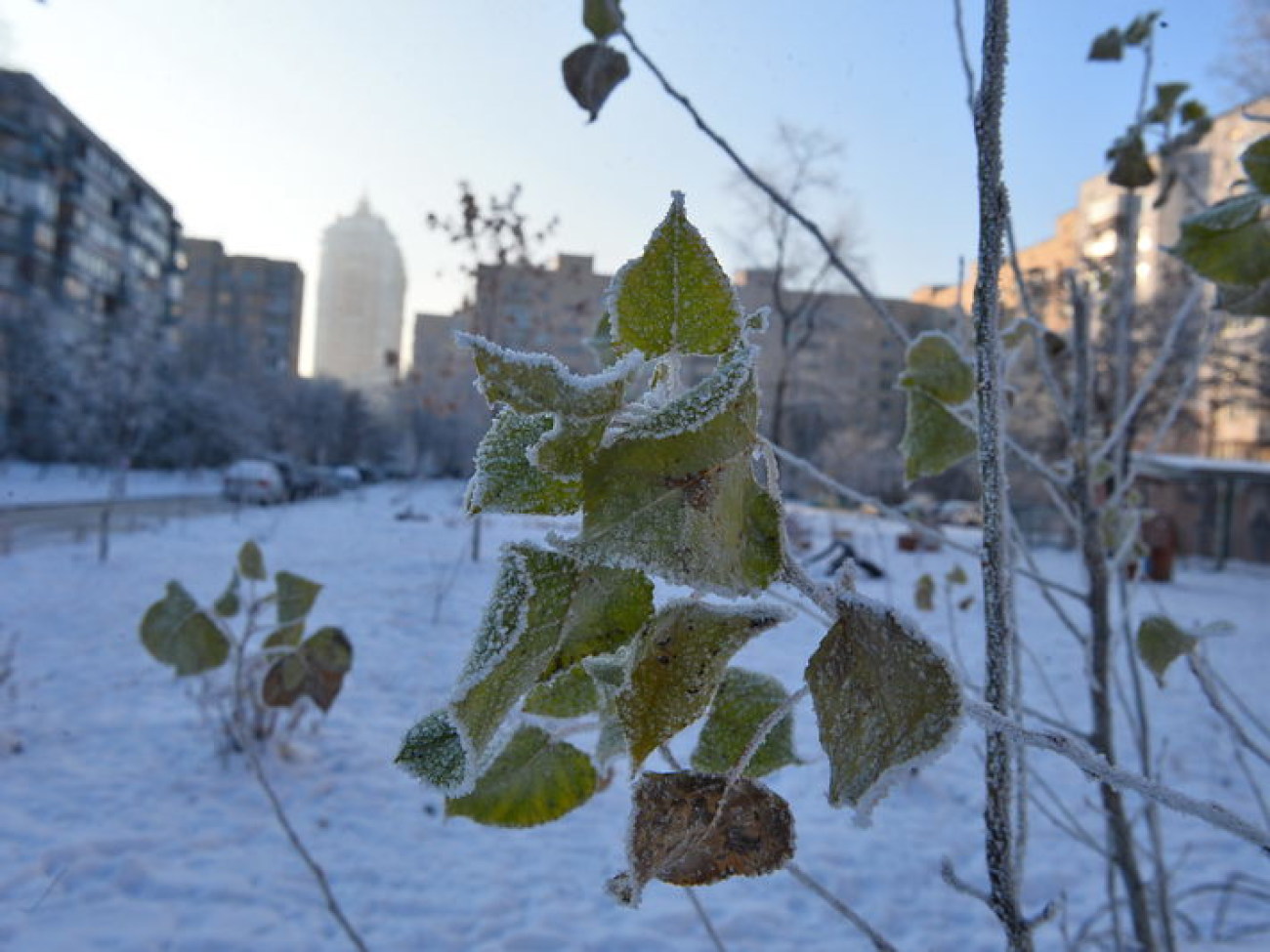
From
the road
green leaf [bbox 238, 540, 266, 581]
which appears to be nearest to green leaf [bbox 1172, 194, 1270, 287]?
green leaf [bbox 238, 540, 266, 581]

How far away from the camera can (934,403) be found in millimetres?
432

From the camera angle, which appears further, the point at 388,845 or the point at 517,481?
the point at 388,845

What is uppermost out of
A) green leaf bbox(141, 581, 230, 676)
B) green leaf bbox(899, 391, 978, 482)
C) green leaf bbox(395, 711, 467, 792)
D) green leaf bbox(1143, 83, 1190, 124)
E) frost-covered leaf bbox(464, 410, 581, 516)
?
green leaf bbox(1143, 83, 1190, 124)

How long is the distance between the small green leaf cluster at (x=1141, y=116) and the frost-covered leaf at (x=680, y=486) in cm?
81

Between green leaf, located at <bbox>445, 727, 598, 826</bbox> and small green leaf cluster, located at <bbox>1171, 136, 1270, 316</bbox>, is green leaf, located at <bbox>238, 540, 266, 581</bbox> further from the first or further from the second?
small green leaf cluster, located at <bbox>1171, 136, 1270, 316</bbox>

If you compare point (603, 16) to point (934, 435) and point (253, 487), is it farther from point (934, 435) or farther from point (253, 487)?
point (253, 487)

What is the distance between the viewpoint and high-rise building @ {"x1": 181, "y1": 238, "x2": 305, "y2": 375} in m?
21.4

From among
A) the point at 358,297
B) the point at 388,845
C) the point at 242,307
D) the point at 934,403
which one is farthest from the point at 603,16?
the point at 242,307

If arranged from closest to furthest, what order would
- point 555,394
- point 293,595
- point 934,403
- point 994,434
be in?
point 555,394 → point 994,434 → point 934,403 → point 293,595

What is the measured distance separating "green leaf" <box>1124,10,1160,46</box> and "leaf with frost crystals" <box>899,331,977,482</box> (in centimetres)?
64

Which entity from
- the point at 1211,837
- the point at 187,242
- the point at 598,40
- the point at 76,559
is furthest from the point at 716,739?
the point at 187,242

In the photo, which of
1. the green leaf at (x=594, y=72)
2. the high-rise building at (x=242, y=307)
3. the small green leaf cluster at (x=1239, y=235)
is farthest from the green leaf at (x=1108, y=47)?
the high-rise building at (x=242, y=307)

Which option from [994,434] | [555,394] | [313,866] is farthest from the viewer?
[313,866]

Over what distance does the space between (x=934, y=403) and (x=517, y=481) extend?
1.07ft
